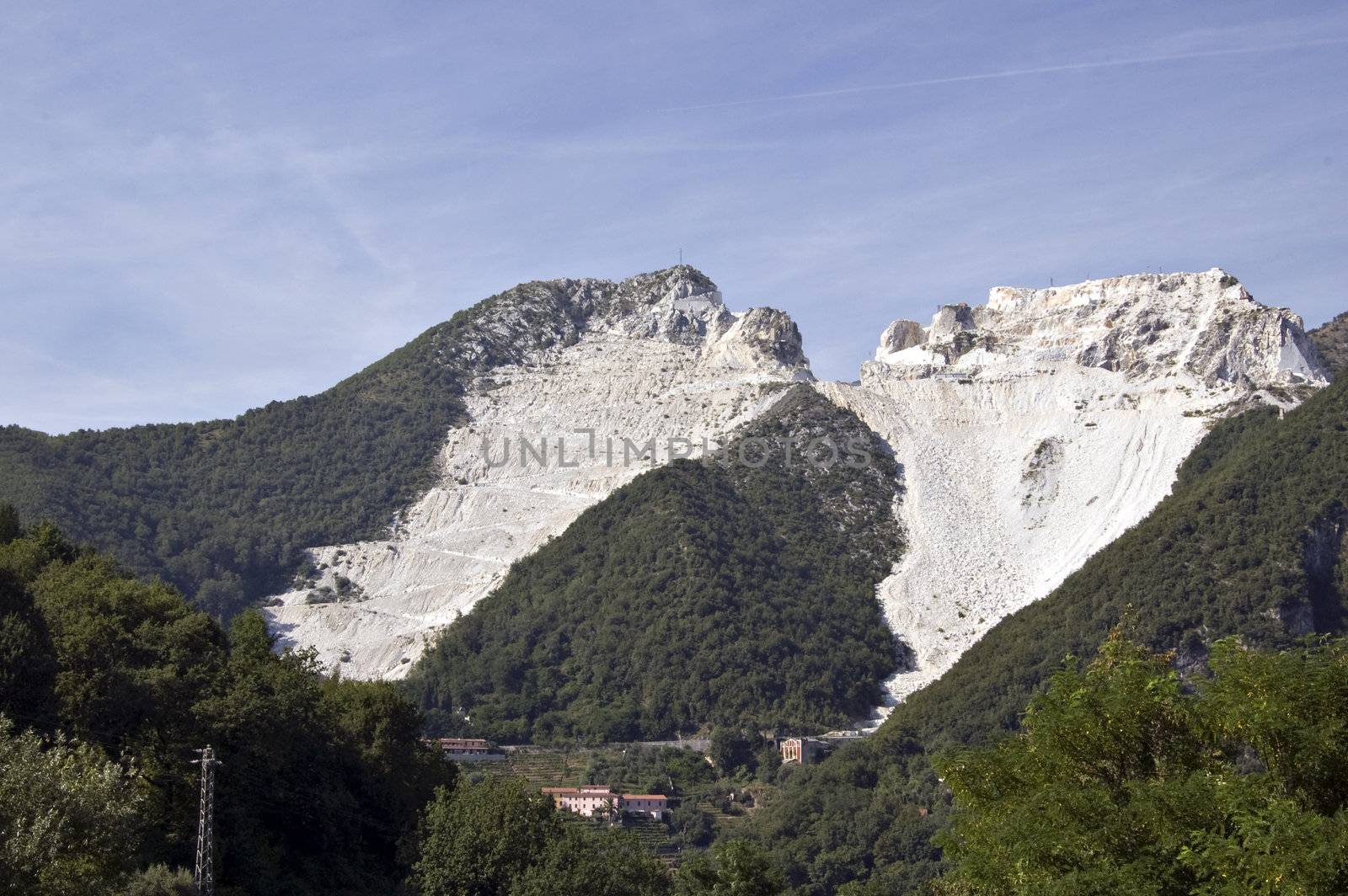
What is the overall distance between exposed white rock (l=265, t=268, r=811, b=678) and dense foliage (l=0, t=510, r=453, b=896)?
→ 159ft

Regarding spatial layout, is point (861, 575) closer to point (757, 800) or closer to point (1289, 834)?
point (757, 800)

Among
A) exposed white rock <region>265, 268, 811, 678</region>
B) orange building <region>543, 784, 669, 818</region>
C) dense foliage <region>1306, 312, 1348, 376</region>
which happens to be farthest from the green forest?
dense foliage <region>1306, 312, 1348, 376</region>

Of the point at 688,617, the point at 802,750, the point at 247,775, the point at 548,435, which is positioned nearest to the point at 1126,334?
the point at 548,435

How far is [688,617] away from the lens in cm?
9850

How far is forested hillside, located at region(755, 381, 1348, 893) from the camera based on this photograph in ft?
240

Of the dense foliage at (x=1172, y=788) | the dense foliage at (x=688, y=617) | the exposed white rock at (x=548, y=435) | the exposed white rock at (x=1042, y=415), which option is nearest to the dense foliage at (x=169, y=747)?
the dense foliage at (x=1172, y=788)

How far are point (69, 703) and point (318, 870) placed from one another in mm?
9315

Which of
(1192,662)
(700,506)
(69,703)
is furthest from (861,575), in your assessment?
(69,703)

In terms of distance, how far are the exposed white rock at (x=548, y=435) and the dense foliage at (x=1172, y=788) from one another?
8139 cm

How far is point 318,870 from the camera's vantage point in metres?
44.8

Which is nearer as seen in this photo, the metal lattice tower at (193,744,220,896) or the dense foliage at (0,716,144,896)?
the dense foliage at (0,716,144,896)

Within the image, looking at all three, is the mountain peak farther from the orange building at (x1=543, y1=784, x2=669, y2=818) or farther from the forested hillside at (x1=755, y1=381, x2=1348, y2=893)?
the orange building at (x1=543, y1=784, x2=669, y2=818)

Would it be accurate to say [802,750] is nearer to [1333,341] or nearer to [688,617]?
[688,617]

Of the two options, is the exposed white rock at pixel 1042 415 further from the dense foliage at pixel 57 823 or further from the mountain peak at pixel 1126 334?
the dense foliage at pixel 57 823
